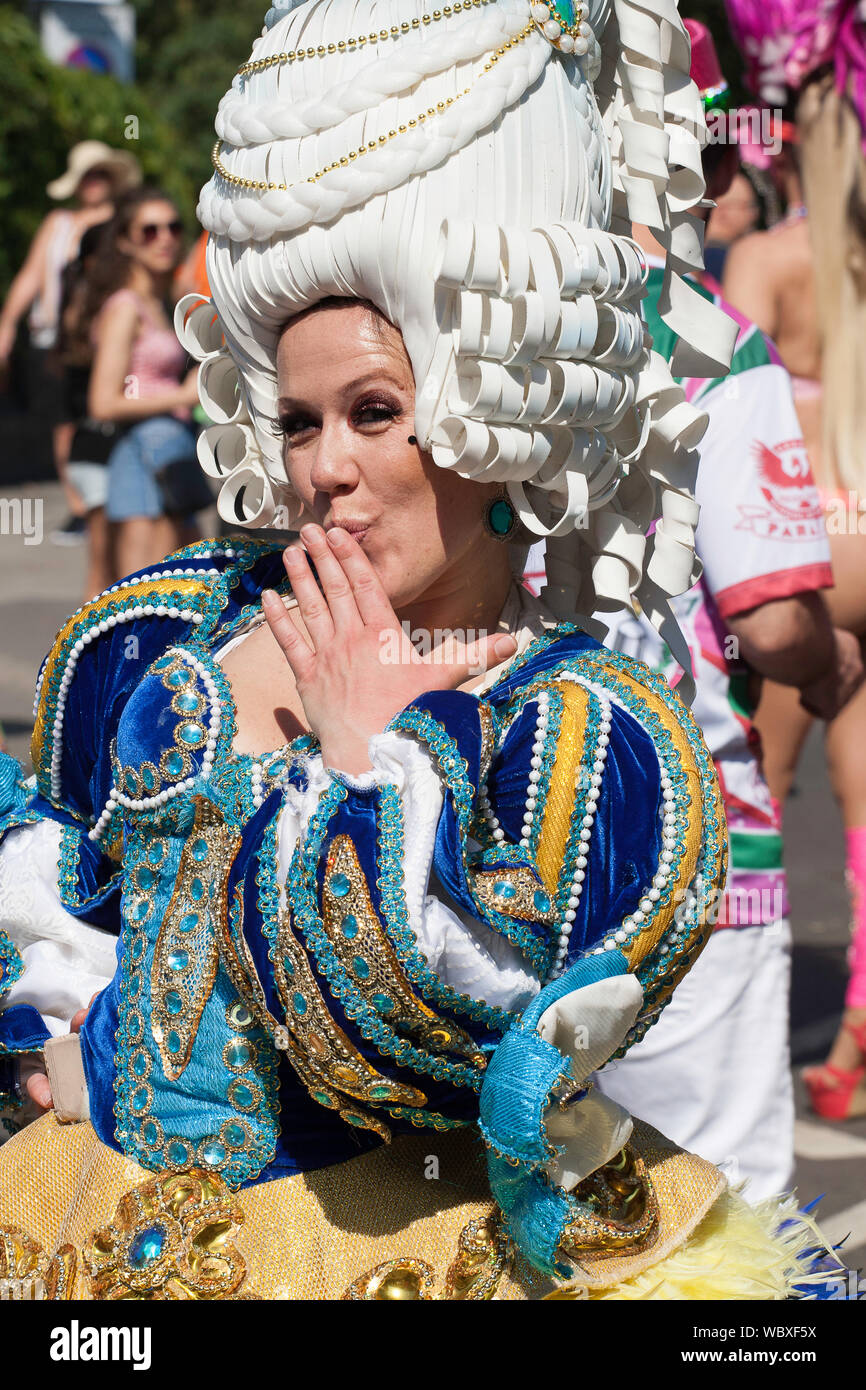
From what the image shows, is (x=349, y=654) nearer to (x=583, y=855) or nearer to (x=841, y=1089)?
(x=583, y=855)

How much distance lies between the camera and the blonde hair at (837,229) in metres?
4.78

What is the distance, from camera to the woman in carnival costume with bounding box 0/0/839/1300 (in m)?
1.75

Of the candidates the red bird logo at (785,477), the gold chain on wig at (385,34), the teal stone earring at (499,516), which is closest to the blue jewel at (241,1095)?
the teal stone earring at (499,516)

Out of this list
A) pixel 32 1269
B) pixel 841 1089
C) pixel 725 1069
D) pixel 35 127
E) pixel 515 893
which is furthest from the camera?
pixel 35 127

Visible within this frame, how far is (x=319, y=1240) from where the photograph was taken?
1.89 m

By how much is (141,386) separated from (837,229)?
12.8 ft

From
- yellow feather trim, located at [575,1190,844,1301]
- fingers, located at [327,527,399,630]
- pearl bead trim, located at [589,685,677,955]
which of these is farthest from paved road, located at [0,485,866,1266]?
fingers, located at [327,527,399,630]

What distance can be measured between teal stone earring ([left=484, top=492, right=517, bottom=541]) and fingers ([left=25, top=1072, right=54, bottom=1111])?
88 cm

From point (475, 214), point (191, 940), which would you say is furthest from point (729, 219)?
point (191, 940)

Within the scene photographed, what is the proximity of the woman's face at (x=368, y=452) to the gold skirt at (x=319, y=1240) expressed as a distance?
0.66m

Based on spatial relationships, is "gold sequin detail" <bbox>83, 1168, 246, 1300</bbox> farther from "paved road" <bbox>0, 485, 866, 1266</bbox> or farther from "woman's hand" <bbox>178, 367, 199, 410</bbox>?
"woman's hand" <bbox>178, 367, 199, 410</bbox>

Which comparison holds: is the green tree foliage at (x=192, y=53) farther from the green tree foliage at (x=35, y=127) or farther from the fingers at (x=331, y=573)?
the fingers at (x=331, y=573)

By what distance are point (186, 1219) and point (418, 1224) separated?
0.25m
